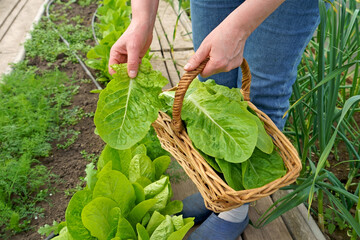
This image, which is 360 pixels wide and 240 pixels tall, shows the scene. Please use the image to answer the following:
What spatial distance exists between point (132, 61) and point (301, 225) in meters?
1.12

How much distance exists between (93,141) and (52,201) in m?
0.48

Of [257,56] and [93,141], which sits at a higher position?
[257,56]

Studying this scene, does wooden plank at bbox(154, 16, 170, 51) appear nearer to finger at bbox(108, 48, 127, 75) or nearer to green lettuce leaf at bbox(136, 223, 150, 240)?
finger at bbox(108, 48, 127, 75)

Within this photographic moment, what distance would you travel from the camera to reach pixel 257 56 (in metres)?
1.23

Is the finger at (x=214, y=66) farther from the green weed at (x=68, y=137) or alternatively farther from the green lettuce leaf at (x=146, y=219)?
the green weed at (x=68, y=137)

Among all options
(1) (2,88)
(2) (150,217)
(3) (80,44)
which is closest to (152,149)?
(2) (150,217)

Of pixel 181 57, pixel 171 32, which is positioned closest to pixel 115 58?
pixel 181 57

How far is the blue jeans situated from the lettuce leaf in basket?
0.37 meters

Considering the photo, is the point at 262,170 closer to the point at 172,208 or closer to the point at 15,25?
the point at 172,208

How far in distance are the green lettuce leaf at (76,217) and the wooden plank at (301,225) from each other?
94 centimetres

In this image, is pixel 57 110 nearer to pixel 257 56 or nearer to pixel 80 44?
pixel 80 44

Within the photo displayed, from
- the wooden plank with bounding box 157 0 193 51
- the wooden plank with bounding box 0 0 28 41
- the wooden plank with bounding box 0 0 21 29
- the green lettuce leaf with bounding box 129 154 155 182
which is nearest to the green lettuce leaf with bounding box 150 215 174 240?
the green lettuce leaf with bounding box 129 154 155 182

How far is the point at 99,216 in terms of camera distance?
1.11m

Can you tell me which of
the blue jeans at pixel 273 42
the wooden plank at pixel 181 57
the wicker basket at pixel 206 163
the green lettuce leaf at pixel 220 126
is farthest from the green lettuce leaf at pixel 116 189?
the wooden plank at pixel 181 57
